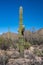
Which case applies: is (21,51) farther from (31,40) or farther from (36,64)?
(31,40)

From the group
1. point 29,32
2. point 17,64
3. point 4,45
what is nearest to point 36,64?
point 17,64

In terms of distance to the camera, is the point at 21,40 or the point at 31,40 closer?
the point at 21,40

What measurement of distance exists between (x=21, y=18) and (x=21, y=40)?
2027 millimetres

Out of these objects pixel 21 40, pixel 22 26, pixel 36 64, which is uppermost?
pixel 22 26

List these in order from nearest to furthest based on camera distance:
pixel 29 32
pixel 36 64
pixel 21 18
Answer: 1. pixel 36 64
2. pixel 21 18
3. pixel 29 32

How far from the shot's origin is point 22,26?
1662 cm

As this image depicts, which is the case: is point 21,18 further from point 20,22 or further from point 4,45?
point 4,45

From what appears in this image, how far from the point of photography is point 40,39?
3728 centimetres

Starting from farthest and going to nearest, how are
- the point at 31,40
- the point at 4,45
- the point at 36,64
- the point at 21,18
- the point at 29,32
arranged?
the point at 29,32 → the point at 31,40 → the point at 4,45 → the point at 21,18 → the point at 36,64

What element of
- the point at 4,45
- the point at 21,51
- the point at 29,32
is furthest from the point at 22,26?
the point at 29,32

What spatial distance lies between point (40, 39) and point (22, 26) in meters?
21.0

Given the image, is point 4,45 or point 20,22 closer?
point 20,22

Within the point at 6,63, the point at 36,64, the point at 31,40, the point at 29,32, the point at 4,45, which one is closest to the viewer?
the point at 36,64

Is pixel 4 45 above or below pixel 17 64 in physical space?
above
